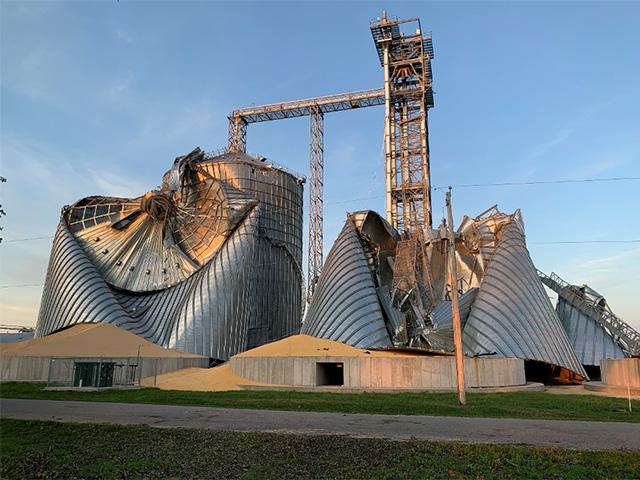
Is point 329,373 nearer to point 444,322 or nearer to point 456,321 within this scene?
point 444,322

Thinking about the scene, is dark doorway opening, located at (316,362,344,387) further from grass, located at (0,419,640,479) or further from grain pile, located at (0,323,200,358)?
grass, located at (0,419,640,479)

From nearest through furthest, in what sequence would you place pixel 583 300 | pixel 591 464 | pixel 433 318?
pixel 591 464
pixel 433 318
pixel 583 300

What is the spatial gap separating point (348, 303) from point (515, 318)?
1083cm

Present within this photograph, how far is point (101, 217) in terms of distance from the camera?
183 ft

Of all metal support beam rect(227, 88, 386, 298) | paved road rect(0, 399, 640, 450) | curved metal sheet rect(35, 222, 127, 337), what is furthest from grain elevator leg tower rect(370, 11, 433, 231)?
paved road rect(0, 399, 640, 450)

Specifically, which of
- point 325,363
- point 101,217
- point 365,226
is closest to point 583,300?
point 365,226

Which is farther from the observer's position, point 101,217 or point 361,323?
point 101,217

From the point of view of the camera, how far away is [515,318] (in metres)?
33.5

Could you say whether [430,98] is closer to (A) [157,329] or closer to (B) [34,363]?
(A) [157,329]

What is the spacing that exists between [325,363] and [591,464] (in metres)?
20.8

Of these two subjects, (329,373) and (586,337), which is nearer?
(329,373)

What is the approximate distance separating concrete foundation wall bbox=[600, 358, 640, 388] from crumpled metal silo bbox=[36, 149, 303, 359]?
1194 inches

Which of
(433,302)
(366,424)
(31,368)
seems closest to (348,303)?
(433,302)

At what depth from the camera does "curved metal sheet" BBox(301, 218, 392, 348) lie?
33.0 m
